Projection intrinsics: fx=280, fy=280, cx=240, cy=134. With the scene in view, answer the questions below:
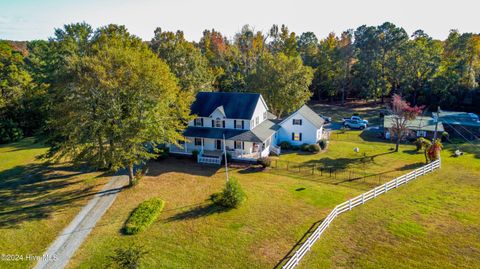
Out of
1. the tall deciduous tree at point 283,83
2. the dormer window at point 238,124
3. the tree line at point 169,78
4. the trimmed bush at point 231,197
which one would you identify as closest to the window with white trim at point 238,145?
the dormer window at point 238,124

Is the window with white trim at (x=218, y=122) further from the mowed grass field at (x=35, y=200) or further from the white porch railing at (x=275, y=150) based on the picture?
the mowed grass field at (x=35, y=200)

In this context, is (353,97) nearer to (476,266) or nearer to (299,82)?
(299,82)

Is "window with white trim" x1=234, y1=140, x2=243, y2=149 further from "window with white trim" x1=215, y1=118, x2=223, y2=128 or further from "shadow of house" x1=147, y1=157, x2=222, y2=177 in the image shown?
"shadow of house" x1=147, y1=157, x2=222, y2=177

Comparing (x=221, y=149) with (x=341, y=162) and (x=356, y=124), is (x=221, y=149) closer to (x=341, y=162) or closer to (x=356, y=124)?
(x=341, y=162)

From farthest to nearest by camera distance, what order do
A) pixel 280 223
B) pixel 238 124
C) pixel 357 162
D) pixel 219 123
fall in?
pixel 219 123 → pixel 238 124 → pixel 357 162 → pixel 280 223

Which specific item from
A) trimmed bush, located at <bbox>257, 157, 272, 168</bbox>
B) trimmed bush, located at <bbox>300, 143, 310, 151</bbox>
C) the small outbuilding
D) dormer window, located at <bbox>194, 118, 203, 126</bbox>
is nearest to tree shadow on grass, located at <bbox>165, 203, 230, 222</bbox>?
trimmed bush, located at <bbox>257, 157, 272, 168</bbox>

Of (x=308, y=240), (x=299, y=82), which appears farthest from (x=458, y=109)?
(x=308, y=240)

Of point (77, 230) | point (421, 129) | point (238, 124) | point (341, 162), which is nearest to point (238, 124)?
point (238, 124)
